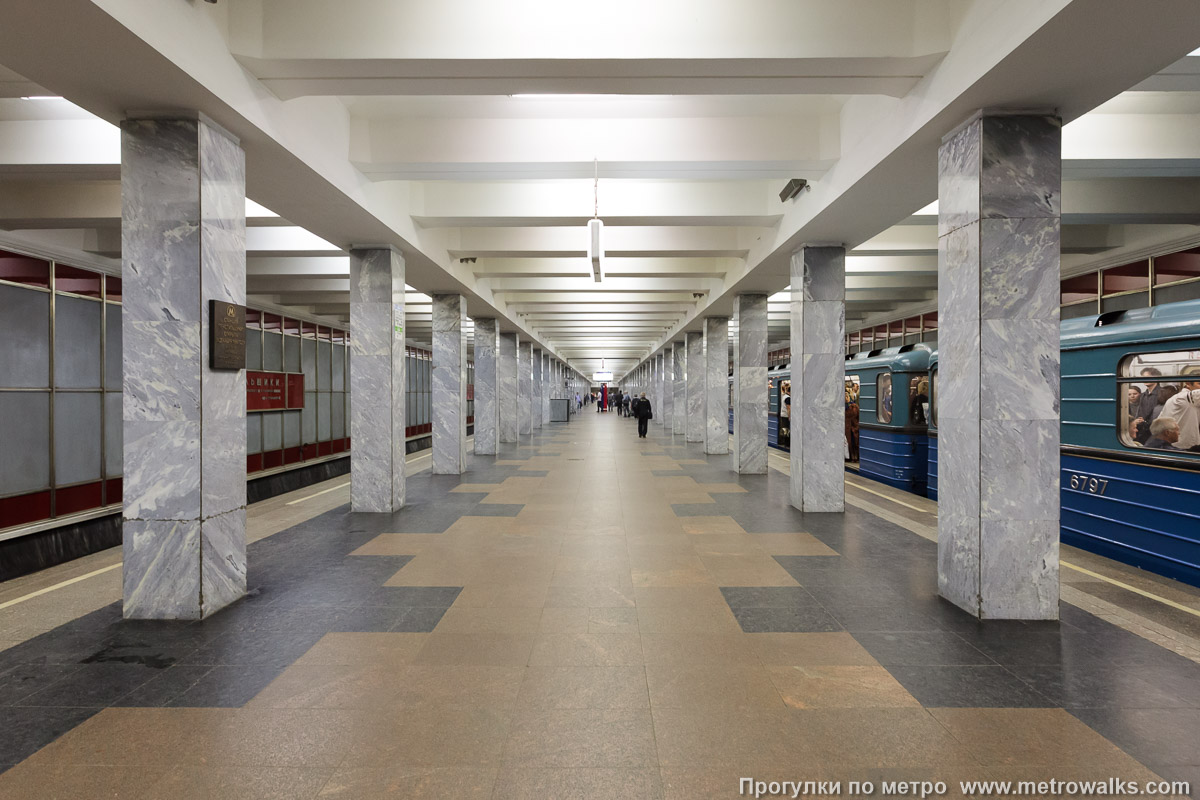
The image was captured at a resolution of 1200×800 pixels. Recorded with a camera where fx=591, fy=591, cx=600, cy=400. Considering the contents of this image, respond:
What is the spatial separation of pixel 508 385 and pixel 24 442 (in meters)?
12.7

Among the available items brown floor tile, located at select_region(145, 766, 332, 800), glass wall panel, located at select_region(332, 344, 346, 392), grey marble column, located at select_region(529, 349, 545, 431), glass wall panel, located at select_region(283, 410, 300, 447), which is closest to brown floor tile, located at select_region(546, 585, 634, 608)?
brown floor tile, located at select_region(145, 766, 332, 800)

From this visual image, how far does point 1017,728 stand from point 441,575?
442 centimetres

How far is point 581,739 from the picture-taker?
9.61 feet

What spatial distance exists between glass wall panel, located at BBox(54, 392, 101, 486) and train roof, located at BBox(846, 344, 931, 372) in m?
13.5

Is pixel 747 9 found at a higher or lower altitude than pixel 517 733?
higher

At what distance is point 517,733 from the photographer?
2.98 metres

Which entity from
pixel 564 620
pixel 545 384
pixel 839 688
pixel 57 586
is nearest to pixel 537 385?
pixel 545 384

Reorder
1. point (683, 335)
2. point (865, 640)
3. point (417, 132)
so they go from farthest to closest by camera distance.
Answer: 1. point (683, 335)
2. point (417, 132)
3. point (865, 640)

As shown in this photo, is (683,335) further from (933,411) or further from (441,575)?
(441,575)

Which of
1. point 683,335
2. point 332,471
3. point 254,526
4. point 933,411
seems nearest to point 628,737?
point 254,526

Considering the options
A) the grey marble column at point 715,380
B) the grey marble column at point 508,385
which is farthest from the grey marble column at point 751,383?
the grey marble column at point 508,385

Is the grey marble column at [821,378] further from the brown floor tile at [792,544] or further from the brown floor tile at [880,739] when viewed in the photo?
the brown floor tile at [880,739]

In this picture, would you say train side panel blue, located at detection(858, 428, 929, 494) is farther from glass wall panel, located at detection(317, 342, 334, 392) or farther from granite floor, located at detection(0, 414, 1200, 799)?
glass wall panel, located at detection(317, 342, 334, 392)

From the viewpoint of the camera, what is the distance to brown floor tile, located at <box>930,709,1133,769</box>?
279cm
